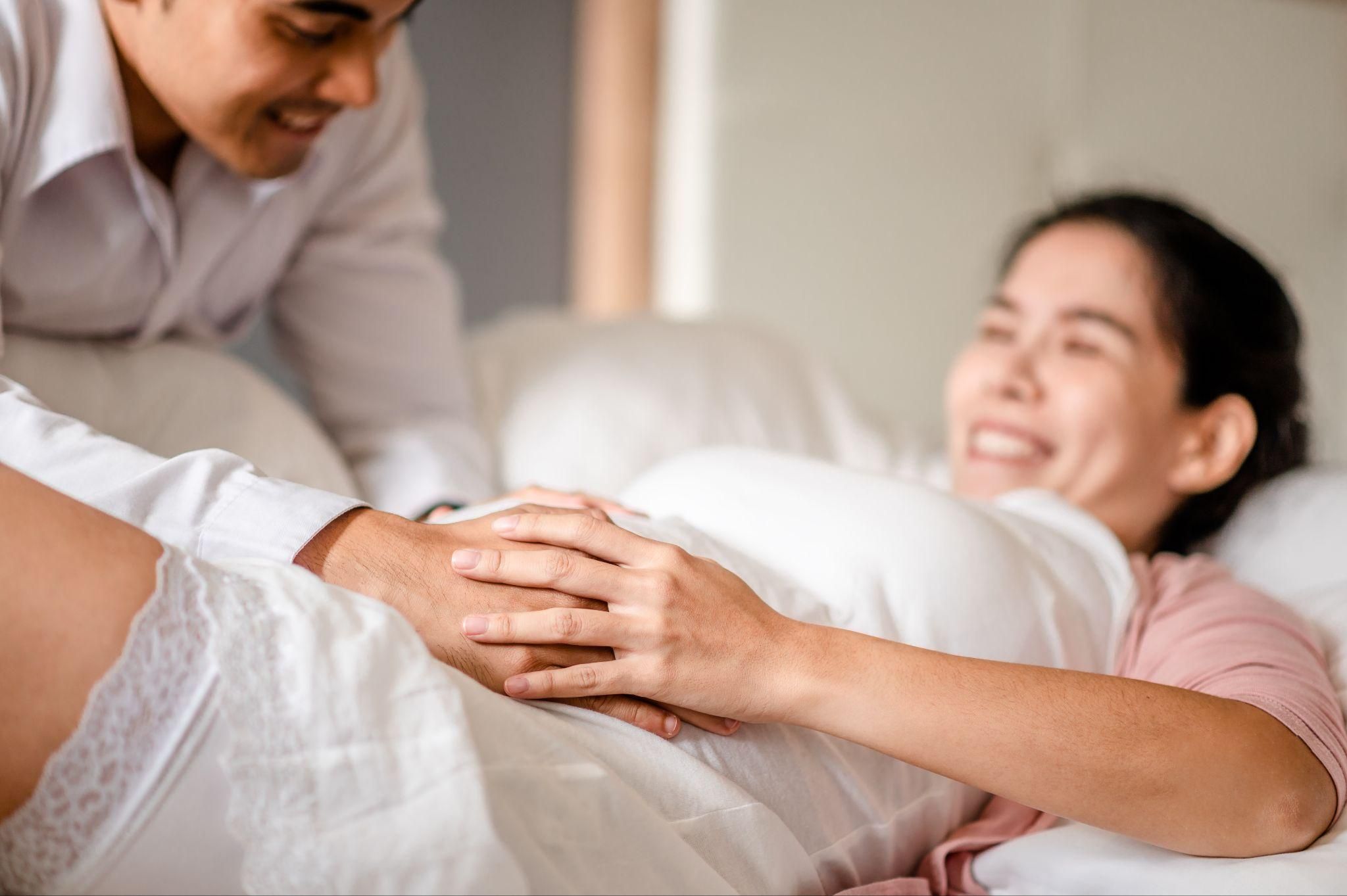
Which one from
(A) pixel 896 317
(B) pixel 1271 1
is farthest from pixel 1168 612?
(B) pixel 1271 1

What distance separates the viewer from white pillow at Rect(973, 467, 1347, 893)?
29.5 inches

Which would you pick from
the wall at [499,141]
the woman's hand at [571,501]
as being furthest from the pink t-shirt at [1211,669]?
the wall at [499,141]

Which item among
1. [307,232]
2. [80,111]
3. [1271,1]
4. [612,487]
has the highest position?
[1271,1]

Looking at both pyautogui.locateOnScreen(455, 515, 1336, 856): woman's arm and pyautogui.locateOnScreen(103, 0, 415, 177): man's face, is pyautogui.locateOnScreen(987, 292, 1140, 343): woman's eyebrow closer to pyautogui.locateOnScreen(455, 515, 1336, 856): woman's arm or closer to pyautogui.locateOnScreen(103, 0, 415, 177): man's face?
pyautogui.locateOnScreen(455, 515, 1336, 856): woman's arm

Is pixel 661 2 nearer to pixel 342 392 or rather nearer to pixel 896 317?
pixel 896 317

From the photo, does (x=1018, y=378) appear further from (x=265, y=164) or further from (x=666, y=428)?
(x=265, y=164)

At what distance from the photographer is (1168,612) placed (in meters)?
1.04

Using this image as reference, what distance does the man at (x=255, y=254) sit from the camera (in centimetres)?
80

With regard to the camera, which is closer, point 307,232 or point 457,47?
point 307,232

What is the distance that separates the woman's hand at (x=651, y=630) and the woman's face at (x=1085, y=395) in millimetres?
640

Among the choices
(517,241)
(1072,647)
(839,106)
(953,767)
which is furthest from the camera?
(517,241)

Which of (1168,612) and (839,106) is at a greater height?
(839,106)

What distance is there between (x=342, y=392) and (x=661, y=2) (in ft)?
3.83

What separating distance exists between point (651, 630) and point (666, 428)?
802 mm
